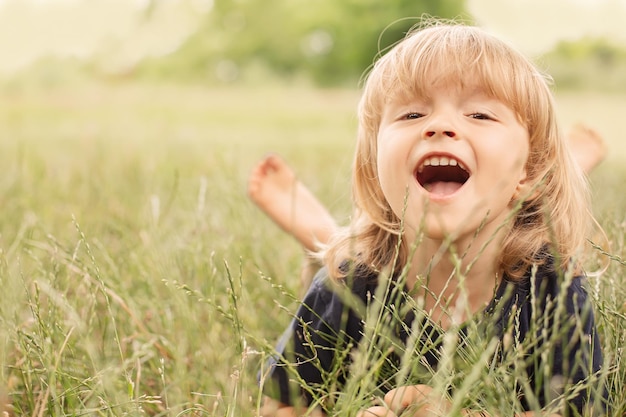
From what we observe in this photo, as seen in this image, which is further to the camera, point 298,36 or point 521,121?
point 298,36

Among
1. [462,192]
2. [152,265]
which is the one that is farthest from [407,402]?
[152,265]

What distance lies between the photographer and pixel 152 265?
1946 millimetres

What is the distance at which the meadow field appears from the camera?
1.19 metres

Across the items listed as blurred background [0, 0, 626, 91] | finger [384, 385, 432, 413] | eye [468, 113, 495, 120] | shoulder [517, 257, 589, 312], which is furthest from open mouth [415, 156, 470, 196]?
blurred background [0, 0, 626, 91]

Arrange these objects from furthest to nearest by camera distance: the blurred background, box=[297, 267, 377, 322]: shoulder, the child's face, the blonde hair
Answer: the blurred background < box=[297, 267, 377, 322]: shoulder < the blonde hair < the child's face

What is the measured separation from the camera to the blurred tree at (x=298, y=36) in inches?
637

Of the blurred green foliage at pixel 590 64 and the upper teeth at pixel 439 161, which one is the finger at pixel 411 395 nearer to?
the upper teeth at pixel 439 161

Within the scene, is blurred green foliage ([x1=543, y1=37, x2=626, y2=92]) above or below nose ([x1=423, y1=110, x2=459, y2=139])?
below

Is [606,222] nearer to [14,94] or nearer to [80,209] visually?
[80,209]

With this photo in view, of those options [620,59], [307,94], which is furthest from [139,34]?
[620,59]

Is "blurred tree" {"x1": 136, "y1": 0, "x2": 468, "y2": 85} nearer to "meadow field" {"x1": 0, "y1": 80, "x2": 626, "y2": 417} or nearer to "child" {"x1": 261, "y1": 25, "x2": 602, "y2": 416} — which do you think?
"meadow field" {"x1": 0, "y1": 80, "x2": 626, "y2": 417}

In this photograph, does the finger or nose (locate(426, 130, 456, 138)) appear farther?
nose (locate(426, 130, 456, 138))

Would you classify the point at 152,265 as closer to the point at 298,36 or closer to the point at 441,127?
the point at 441,127

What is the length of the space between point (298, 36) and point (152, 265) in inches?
611
